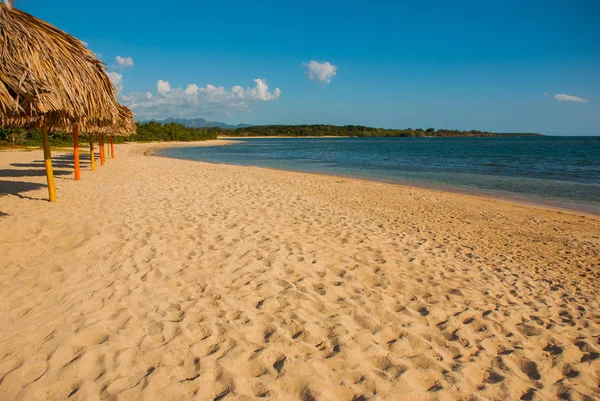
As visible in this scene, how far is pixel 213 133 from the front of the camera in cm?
8475

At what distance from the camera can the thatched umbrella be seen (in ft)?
14.5

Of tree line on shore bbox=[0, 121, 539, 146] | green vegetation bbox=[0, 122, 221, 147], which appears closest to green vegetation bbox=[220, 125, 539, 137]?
tree line on shore bbox=[0, 121, 539, 146]

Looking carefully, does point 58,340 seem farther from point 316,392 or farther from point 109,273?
point 316,392

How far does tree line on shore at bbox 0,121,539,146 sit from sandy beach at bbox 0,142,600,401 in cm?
3298

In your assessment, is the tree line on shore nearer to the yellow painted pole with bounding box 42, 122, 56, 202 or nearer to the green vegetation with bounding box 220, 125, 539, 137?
the green vegetation with bounding box 220, 125, 539, 137

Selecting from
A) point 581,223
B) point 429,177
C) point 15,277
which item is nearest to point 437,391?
point 15,277

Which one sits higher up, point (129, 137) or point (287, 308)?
point (129, 137)

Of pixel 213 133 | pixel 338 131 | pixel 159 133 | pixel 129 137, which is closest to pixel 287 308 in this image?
pixel 129 137

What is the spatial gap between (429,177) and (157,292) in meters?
16.5

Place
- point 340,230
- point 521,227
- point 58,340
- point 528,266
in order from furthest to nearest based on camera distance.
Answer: point 521,227, point 340,230, point 528,266, point 58,340

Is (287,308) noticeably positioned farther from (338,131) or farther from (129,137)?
(338,131)

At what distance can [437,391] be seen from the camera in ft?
7.91

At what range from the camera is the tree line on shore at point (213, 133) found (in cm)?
3289

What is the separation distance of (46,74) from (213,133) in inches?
3257
